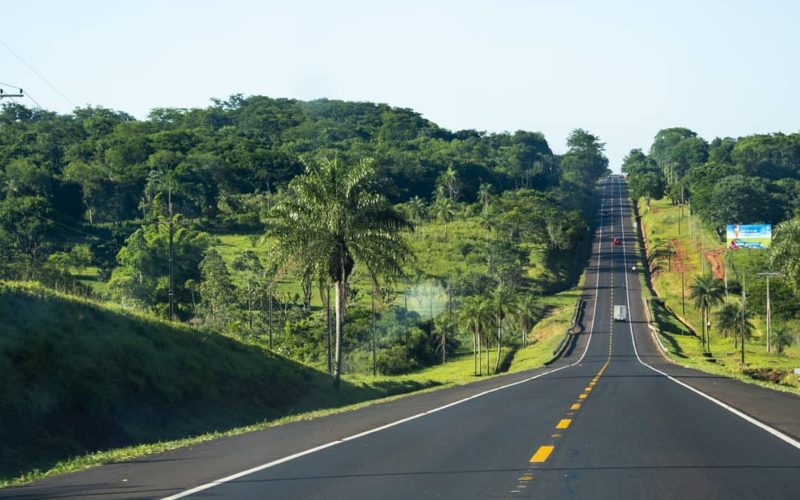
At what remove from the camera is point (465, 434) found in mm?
15305

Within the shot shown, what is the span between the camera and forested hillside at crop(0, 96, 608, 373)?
7775 cm

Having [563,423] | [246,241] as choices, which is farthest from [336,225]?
[246,241]

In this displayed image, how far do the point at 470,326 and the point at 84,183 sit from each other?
6158 cm

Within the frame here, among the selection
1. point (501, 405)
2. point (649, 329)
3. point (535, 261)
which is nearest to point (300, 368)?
point (501, 405)

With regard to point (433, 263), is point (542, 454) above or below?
below

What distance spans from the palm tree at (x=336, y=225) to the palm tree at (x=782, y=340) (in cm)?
6900

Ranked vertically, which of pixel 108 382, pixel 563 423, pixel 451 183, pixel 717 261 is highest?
pixel 451 183

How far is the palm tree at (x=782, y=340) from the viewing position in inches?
3659

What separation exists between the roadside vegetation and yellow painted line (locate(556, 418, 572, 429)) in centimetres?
2579

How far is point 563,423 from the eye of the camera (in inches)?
659

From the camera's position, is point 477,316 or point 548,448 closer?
point 548,448

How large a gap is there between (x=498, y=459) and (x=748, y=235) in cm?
13002

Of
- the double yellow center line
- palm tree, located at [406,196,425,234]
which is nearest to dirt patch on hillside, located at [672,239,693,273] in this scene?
palm tree, located at [406,196,425,234]

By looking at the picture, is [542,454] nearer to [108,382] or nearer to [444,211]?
[108,382]
